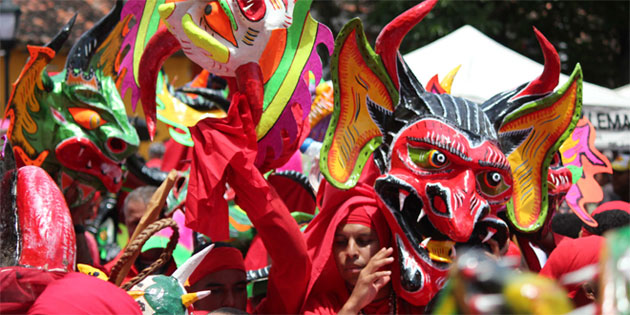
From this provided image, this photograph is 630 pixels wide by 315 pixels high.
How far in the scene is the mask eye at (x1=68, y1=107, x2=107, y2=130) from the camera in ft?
12.4

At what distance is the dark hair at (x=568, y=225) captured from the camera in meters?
4.38

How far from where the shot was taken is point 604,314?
3.25 feet

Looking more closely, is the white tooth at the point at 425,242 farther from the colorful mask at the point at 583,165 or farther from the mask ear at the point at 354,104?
the colorful mask at the point at 583,165

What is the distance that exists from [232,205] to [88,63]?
1020 millimetres

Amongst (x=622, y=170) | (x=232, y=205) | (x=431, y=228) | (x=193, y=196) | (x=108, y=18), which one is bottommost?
(x=622, y=170)

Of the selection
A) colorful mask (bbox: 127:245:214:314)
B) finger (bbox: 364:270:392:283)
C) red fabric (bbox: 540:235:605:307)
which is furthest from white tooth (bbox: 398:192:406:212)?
colorful mask (bbox: 127:245:214:314)

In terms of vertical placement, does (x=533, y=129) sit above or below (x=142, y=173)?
above

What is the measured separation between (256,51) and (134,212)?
1.87 metres

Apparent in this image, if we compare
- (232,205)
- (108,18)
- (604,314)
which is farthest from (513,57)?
(604,314)

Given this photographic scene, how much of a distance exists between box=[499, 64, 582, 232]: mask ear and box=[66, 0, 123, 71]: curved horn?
1913 mm

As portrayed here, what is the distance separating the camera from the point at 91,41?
3844 mm

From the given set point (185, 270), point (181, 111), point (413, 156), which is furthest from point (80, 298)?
point (181, 111)

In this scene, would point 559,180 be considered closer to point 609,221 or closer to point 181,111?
point 609,221

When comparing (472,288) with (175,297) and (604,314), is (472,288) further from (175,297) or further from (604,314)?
(175,297)
